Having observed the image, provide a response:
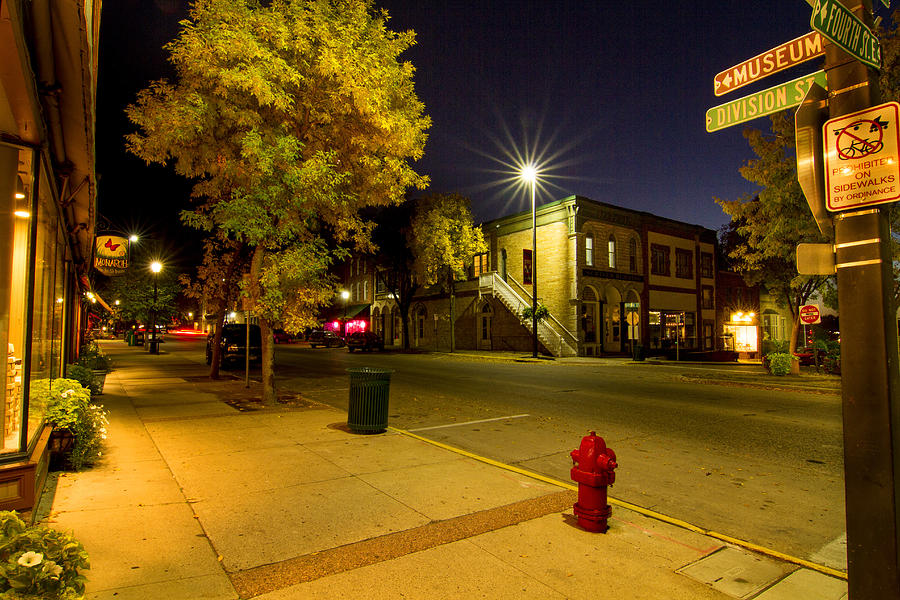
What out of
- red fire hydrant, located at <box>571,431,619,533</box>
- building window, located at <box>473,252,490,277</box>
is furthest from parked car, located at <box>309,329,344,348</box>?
red fire hydrant, located at <box>571,431,619,533</box>

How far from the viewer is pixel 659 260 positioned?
38125mm

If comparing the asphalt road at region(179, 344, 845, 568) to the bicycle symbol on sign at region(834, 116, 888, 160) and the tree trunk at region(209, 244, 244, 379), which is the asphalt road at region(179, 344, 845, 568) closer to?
the tree trunk at region(209, 244, 244, 379)

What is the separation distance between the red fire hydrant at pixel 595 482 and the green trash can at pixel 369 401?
448 cm

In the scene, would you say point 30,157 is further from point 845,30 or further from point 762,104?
point 845,30

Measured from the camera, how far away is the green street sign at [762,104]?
3.66 metres

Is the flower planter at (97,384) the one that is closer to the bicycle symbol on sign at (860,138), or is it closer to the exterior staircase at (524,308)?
the bicycle symbol on sign at (860,138)

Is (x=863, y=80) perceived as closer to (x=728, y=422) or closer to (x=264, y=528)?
(x=264, y=528)

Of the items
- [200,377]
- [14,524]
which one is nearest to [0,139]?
[14,524]

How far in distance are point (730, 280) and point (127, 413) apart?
4459 centimetres

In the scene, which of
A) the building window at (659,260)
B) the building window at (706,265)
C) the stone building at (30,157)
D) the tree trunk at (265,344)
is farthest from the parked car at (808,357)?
the stone building at (30,157)

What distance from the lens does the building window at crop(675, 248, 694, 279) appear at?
3931 centimetres

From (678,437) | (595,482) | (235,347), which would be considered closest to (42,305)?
(595,482)

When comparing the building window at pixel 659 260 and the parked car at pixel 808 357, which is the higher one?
the building window at pixel 659 260

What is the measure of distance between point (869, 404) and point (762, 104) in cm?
219
